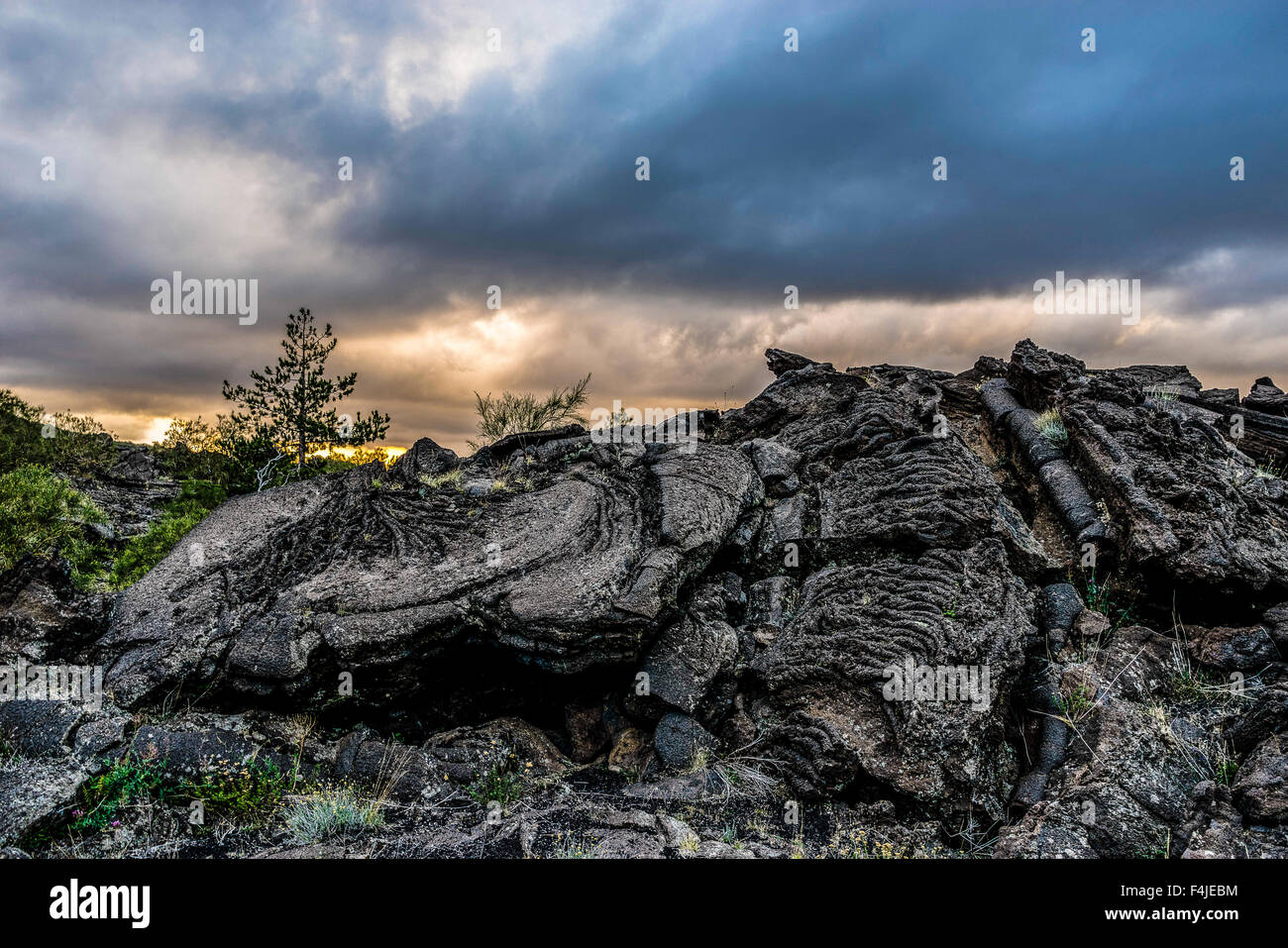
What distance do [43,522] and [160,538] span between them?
189 centimetres

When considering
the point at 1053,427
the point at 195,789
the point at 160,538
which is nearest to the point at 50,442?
the point at 160,538

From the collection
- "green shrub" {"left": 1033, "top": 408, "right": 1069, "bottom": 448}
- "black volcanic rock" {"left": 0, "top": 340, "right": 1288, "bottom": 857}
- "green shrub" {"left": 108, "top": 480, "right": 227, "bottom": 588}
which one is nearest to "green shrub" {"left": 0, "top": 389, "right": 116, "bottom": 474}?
"green shrub" {"left": 108, "top": 480, "right": 227, "bottom": 588}

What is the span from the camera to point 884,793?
243 inches

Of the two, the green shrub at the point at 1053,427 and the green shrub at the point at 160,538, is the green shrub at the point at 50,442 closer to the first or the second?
the green shrub at the point at 160,538

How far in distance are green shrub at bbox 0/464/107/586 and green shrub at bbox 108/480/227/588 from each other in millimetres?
422

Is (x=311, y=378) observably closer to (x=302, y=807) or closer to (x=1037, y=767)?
(x=302, y=807)

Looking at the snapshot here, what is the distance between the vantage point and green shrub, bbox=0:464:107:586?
11031mm

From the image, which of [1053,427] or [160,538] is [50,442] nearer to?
[160,538]

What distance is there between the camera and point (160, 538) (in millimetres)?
13398

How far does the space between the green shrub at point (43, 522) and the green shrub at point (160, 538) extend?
42 cm

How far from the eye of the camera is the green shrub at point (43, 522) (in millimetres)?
11031

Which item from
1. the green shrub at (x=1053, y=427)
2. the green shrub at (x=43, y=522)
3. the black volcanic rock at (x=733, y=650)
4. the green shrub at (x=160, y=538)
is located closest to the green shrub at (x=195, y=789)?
the black volcanic rock at (x=733, y=650)
